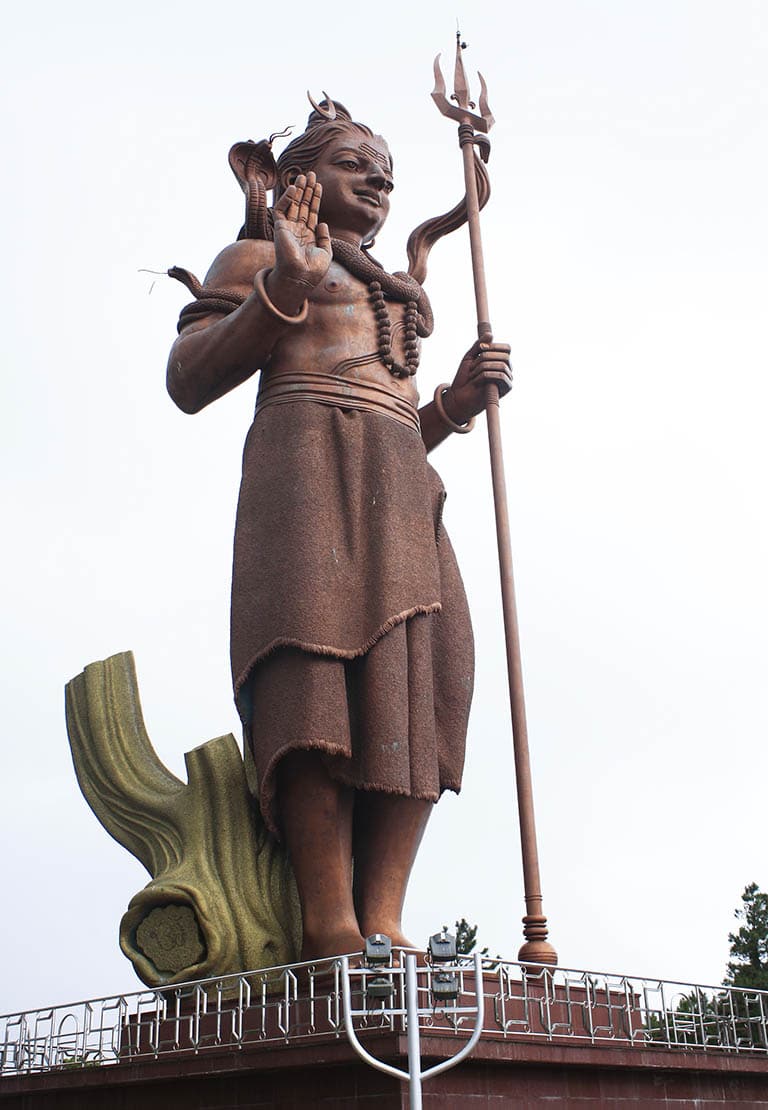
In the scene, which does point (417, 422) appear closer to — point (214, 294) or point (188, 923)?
point (214, 294)

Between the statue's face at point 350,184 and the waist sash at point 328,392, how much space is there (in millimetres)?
943

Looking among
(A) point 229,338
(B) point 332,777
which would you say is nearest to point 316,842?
(B) point 332,777

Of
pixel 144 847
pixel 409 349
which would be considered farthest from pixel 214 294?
pixel 144 847

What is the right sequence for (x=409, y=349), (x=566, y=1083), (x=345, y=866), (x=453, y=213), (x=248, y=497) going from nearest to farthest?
(x=566, y=1083), (x=345, y=866), (x=248, y=497), (x=409, y=349), (x=453, y=213)

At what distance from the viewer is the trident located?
595cm

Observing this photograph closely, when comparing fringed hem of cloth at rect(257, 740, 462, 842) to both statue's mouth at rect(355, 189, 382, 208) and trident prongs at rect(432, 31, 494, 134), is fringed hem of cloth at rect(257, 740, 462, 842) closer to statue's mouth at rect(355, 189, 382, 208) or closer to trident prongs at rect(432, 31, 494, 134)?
statue's mouth at rect(355, 189, 382, 208)

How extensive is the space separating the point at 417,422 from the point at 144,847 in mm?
2537

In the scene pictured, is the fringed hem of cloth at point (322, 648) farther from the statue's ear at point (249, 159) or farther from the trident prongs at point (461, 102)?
the trident prongs at point (461, 102)

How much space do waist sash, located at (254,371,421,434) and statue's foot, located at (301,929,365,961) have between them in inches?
96.3

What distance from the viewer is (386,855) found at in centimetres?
601

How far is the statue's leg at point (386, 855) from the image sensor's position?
596 cm

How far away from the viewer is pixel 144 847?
6.65 meters

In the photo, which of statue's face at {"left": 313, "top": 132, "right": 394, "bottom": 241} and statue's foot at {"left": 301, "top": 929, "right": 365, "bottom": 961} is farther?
statue's face at {"left": 313, "top": 132, "right": 394, "bottom": 241}

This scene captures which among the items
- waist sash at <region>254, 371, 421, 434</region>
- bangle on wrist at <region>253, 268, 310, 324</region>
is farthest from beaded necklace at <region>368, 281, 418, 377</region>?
bangle on wrist at <region>253, 268, 310, 324</region>
